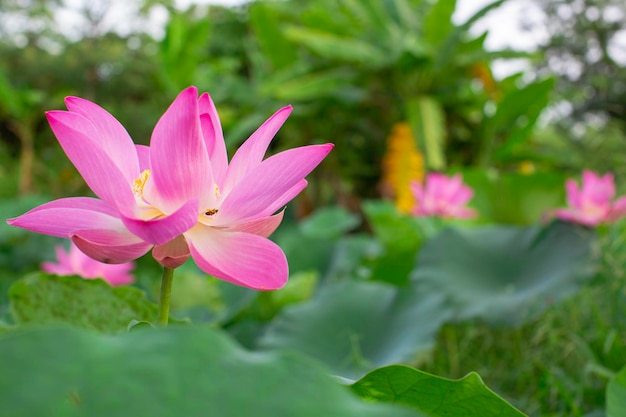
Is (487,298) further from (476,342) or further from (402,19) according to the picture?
(402,19)

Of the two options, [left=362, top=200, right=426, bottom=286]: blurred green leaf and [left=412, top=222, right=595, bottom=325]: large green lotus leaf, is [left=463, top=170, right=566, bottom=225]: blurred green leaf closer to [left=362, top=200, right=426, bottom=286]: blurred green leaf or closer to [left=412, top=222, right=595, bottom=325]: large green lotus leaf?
[left=362, top=200, right=426, bottom=286]: blurred green leaf

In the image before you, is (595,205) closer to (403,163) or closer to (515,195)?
(515,195)

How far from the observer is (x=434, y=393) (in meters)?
0.29

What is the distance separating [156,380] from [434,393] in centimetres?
16

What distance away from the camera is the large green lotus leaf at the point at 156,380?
0.16 metres

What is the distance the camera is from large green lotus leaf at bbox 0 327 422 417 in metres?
0.16

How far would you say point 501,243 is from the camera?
119 centimetres

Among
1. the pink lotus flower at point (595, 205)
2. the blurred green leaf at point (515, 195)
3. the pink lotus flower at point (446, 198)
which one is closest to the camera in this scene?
the pink lotus flower at point (595, 205)

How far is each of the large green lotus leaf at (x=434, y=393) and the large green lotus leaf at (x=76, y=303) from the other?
21 centimetres

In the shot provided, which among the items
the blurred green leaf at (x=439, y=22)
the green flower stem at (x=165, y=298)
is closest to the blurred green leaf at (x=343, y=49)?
the blurred green leaf at (x=439, y=22)

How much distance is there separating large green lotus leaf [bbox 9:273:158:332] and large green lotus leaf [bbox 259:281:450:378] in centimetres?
44

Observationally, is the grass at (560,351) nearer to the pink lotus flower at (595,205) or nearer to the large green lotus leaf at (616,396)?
the pink lotus flower at (595,205)

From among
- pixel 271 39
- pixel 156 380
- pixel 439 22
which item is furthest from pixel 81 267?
pixel 271 39

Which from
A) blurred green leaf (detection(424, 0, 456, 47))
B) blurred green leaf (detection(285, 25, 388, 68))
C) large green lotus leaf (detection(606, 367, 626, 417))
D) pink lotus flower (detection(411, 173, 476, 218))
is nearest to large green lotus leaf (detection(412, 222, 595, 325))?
pink lotus flower (detection(411, 173, 476, 218))
